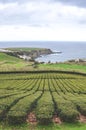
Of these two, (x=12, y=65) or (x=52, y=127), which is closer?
(x=52, y=127)

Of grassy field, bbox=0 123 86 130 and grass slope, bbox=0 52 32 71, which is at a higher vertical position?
grassy field, bbox=0 123 86 130

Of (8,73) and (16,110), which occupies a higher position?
(16,110)

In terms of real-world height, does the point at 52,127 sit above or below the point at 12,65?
above

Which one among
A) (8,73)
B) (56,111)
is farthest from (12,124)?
(8,73)

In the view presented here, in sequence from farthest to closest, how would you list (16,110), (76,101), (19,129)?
1. (76,101)
2. (16,110)
3. (19,129)

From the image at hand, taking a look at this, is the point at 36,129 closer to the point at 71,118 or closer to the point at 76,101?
the point at 71,118

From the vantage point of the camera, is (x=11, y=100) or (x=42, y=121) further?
(x=11, y=100)

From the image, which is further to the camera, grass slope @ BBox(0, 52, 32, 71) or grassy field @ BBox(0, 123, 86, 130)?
grass slope @ BBox(0, 52, 32, 71)

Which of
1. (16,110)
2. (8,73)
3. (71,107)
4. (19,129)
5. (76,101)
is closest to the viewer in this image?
(19,129)

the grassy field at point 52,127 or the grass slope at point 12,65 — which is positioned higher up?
the grassy field at point 52,127

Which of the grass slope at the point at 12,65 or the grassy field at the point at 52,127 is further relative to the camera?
the grass slope at the point at 12,65
